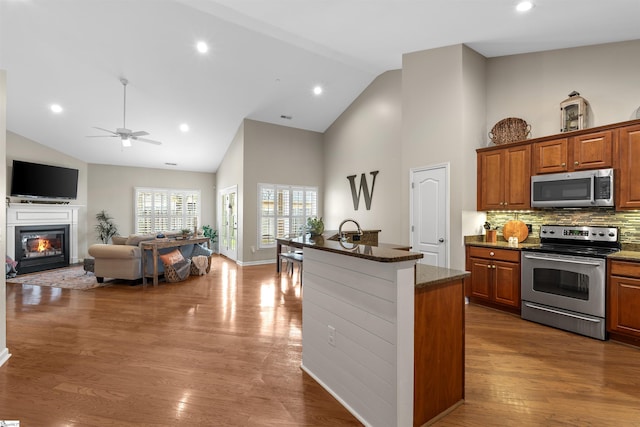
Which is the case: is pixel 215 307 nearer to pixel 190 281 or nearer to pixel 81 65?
pixel 190 281

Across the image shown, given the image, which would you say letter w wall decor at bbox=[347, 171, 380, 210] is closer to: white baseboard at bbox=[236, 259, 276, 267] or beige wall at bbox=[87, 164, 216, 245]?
white baseboard at bbox=[236, 259, 276, 267]

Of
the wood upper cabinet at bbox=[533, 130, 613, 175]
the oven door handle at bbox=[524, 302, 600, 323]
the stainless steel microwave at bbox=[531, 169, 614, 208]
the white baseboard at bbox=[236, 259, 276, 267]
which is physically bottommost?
the white baseboard at bbox=[236, 259, 276, 267]

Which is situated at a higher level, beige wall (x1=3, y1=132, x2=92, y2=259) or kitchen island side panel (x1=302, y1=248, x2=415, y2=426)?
beige wall (x1=3, y1=132, x2=92, y2=259)

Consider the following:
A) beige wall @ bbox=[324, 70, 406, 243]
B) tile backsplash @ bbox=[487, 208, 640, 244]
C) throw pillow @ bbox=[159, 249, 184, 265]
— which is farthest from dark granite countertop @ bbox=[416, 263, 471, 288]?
throw pillow @ bbox=[159, 249, 184, 265]

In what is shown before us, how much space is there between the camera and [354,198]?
7191mm

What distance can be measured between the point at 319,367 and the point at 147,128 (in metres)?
6.86

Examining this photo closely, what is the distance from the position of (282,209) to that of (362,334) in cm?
620

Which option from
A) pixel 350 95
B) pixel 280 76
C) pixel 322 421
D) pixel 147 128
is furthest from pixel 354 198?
pixel 322 421

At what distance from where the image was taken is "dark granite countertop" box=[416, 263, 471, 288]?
1.71 m

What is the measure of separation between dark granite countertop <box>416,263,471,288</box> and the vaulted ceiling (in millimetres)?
3085

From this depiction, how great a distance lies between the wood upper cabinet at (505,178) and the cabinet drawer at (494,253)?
2.06 feet

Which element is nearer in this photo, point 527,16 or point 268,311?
point 527,16

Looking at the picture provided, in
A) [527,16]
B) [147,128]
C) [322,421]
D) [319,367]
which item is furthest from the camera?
[147,128]

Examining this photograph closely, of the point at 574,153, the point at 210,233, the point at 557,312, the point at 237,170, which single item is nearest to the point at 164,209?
the point at 210,233
